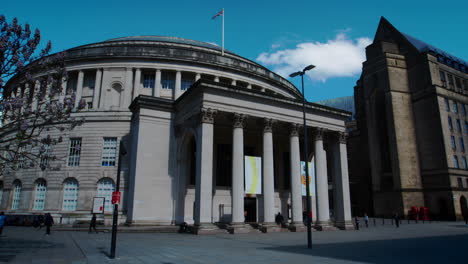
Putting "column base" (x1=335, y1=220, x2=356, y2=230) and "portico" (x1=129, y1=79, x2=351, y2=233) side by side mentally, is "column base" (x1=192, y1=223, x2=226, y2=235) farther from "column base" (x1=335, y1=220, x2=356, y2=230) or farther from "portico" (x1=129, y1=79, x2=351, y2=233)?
"column base" (x1=335, y1=220, x2=356, y2=230)

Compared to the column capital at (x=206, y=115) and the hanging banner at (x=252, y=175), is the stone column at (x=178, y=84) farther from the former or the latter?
the hanging banner at (x=252, y=175)

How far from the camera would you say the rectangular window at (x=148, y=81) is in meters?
41.7

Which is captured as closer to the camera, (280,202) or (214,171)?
(214,171)

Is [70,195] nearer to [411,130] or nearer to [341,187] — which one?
[341,187]

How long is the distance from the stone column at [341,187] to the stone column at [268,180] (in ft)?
29.6

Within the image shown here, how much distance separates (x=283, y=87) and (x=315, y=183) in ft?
76.4

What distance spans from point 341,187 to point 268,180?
31.3ft

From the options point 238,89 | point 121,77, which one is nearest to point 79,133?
point 121,77

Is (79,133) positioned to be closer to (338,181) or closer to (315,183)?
(315,183)

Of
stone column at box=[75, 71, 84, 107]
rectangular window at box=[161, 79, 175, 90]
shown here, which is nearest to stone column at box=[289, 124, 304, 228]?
rectangular window at box=[161, 79, 175, 90]

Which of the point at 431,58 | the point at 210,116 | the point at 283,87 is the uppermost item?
the point at 431,58

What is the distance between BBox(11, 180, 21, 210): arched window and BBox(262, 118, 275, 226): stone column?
98.6 ft

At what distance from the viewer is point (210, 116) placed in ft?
83.1

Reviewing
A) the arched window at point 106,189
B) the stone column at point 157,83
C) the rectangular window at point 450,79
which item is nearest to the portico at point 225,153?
the arched window at point 106,189
